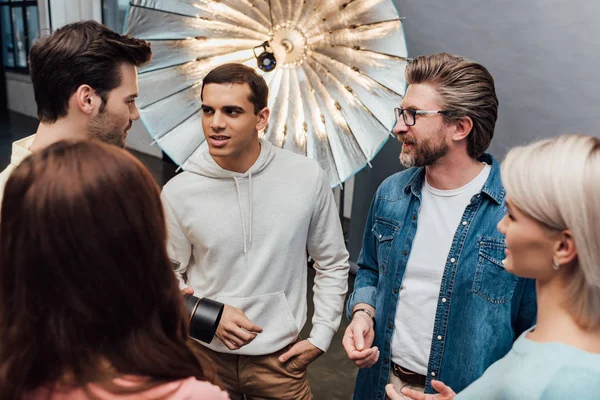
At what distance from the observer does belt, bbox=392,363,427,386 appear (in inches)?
68.3

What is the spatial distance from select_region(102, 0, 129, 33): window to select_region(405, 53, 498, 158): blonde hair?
7193mm

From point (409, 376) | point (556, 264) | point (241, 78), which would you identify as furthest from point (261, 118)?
point (556, 264)

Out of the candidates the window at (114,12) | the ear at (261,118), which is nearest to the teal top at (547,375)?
the ear at (261,118)

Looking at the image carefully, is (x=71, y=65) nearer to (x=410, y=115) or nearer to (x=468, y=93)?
(x=410, y=115)

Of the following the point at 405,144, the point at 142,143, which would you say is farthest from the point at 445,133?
the point at 142,143

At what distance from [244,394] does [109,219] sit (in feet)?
4.37

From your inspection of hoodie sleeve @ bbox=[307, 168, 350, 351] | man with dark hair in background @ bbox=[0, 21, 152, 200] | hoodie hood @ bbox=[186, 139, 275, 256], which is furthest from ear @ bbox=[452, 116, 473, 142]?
man with dark hair in background @ bbox=[0, 21, 152, 200]

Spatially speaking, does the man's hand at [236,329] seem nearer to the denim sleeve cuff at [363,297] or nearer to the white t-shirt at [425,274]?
the denim sleeve cuff at [363,297]

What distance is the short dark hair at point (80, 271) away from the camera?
0.82m

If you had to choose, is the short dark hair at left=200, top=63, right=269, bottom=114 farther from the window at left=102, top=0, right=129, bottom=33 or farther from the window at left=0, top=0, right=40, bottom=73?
the window at left=0, top=0, right=40, bottom=73

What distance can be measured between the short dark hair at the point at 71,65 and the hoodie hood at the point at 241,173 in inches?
14.3

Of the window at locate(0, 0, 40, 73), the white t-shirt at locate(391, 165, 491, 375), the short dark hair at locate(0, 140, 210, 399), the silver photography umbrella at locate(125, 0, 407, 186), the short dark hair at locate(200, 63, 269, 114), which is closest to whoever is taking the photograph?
the short dark hair at locate(0, 140, 210, 399)

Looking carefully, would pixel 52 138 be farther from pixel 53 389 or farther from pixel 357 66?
pixel 357 66

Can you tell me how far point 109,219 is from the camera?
835mm
